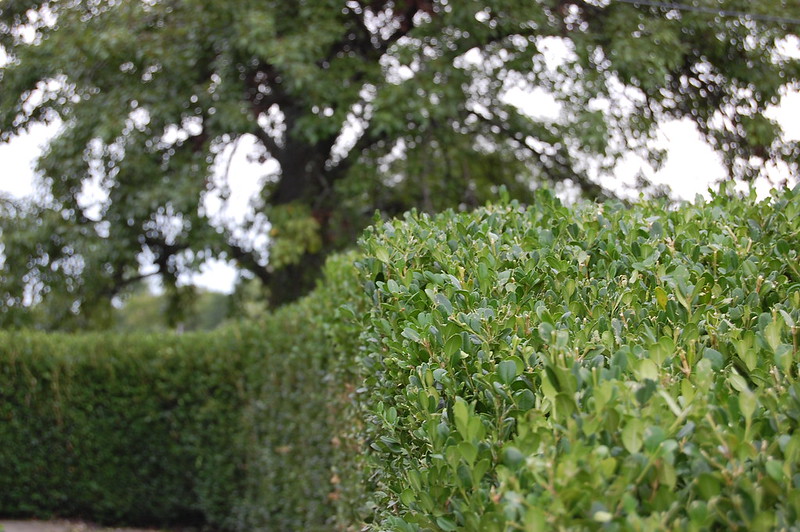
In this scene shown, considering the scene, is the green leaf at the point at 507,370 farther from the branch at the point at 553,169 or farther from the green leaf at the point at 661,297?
the branch at the point at 553,169

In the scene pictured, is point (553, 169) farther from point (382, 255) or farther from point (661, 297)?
point (661, 297)

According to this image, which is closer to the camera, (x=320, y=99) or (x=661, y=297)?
(x=661, y=297)

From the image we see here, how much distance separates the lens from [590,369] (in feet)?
6.40

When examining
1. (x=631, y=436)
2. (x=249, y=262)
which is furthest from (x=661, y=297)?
(x=249, y=262)

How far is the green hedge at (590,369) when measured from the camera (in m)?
1.46

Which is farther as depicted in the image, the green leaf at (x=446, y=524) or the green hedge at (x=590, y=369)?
the green leaf at (x=446, y=524)

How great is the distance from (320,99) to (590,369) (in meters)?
8.44

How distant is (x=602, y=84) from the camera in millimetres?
9758

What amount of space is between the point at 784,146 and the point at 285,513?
27.4 feet

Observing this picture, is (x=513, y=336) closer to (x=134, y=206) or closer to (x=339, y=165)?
(x=134, y=206)

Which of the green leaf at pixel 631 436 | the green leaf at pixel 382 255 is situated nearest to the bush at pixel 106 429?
the green leaf at pixel 382 255

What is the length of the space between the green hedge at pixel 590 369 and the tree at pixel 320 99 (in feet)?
20.9

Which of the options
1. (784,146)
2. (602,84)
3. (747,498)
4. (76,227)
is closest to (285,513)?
(76,227)

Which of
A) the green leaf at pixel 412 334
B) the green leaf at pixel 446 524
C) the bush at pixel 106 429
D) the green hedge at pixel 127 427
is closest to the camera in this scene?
the green leaf at pixel 446 524
